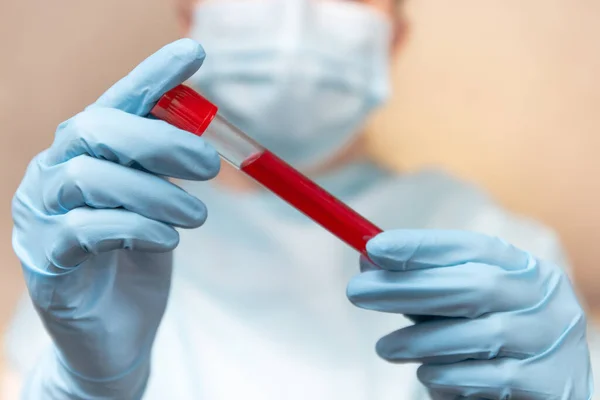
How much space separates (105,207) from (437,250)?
34cm

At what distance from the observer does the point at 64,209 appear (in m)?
0.55

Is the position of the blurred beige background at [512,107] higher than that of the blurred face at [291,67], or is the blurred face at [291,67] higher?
the blurred beige background at [512,107]

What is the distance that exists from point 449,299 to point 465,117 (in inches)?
32.3

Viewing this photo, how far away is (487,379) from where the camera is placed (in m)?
0.59

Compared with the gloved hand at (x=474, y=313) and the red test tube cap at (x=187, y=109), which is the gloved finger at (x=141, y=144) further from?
the gloved hand at (x=474, y=313)

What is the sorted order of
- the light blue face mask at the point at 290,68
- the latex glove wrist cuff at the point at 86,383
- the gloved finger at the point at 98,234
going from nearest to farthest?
the gloved finger at the point at 98,234
the latex glove wrist cuff at the point at 86,383
the light blue face mask at the point at 290,68

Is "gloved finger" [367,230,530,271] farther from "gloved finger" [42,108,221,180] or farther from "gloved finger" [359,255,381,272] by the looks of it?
"gloved finger" [42,108,221,180]

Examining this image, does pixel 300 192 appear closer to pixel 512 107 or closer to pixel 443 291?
pixel 443 291

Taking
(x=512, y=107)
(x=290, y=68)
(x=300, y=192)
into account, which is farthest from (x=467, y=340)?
(x=512, y=107)

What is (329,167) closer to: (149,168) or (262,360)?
(262,360)

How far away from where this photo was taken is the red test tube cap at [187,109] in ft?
1.74

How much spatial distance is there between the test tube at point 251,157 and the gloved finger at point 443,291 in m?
0.07

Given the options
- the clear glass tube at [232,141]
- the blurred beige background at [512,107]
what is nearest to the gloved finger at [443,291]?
the clear glass tube at [232,141]

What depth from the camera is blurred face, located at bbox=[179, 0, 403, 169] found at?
88 cm
